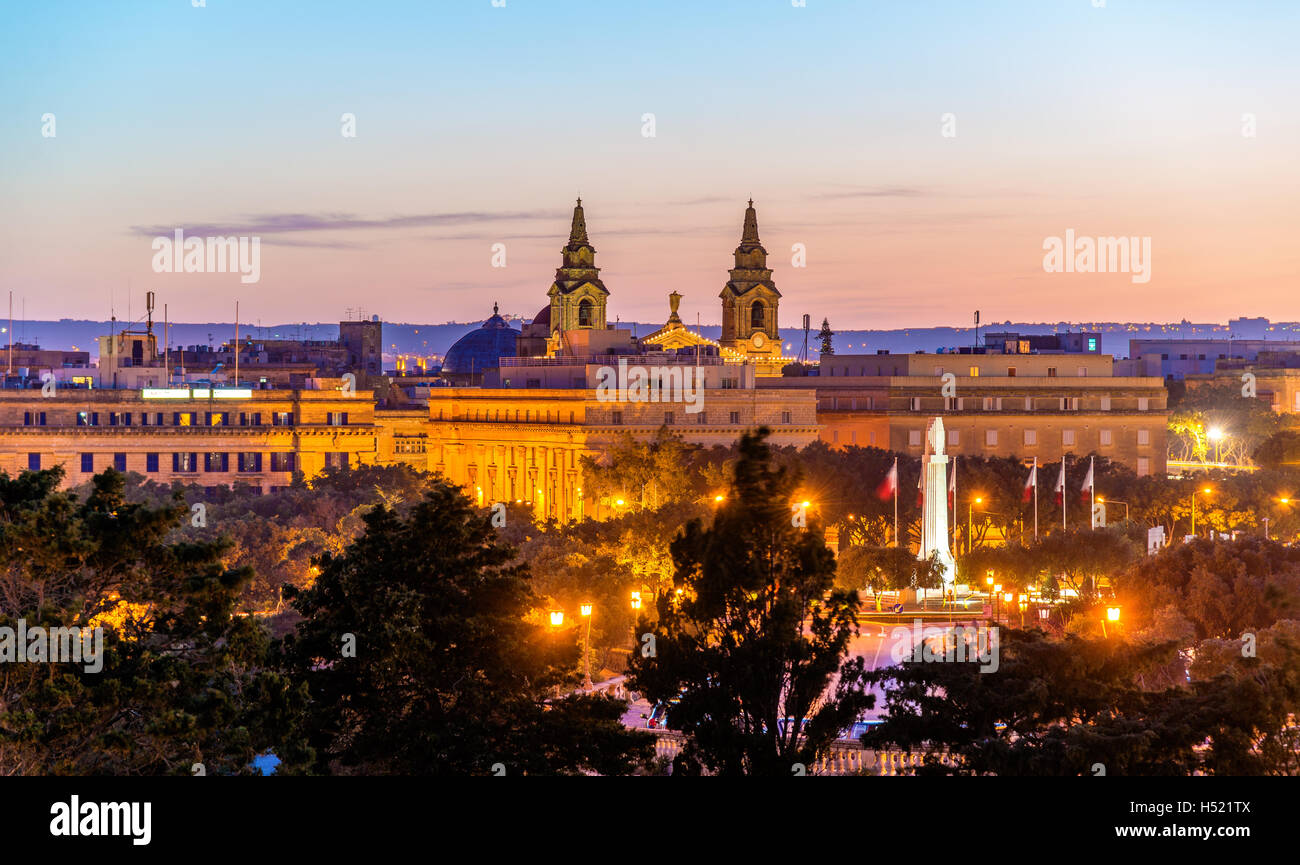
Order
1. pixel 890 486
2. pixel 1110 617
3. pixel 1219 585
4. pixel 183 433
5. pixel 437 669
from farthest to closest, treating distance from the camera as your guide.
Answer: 1. pixel 183 433
2. pixel 890 486
3. pixel 1219 585
4. pixel 1110 617
5. pixel 437 669

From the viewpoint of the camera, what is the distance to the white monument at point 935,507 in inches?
2662

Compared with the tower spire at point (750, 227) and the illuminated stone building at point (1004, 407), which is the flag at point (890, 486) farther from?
the tower spire at point (750, 227)

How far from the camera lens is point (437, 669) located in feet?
113

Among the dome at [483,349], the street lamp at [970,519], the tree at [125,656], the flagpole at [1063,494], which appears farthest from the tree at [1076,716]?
the dome at [483,349]

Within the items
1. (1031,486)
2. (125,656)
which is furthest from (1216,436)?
(125,656)

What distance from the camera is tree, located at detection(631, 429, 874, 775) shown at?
1270 inches

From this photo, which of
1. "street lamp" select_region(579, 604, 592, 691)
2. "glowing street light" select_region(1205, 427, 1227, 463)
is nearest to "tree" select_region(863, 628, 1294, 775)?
"street lamp" select_region(579, 604, 592, 691)

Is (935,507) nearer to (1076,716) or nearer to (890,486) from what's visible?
(890,486)

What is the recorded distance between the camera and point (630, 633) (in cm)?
5906

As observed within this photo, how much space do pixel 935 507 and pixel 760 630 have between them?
36.3 m

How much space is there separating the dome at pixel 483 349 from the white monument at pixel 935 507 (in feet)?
336
